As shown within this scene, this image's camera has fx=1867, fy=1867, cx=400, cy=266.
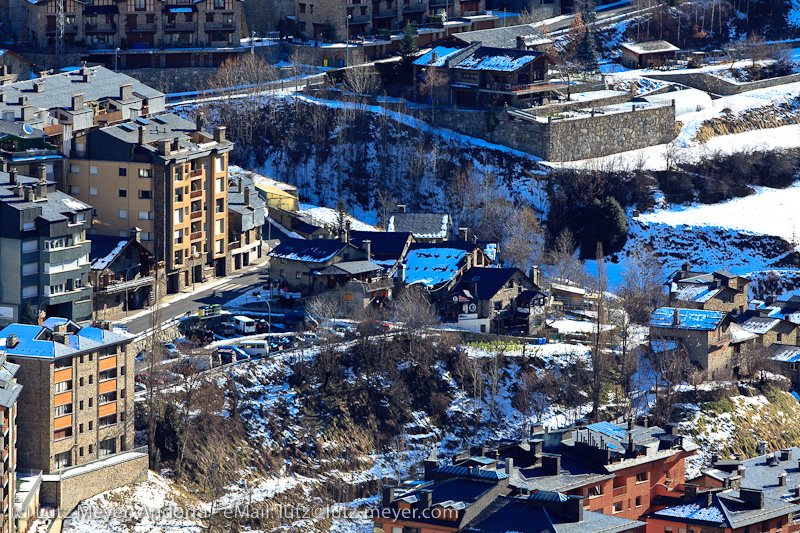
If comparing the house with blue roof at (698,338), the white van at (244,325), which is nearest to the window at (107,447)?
the white van at (244,325)

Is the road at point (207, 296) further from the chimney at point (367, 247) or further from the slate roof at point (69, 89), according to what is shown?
the slate roof at point (69, 89)

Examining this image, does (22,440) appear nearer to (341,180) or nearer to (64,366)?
(64,366)

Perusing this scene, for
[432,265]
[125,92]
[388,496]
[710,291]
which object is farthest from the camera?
[125,92]

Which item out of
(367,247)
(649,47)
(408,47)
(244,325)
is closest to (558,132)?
(408,47)

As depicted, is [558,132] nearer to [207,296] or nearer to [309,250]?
[309,250]

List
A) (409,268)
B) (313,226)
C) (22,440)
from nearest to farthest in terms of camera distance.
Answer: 1. (22,440)
2. (409,268)
3. (313,226)

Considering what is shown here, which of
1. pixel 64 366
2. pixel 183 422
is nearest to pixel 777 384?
pixel 183 422

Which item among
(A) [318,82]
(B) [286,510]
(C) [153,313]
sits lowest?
(B) [286,510]
